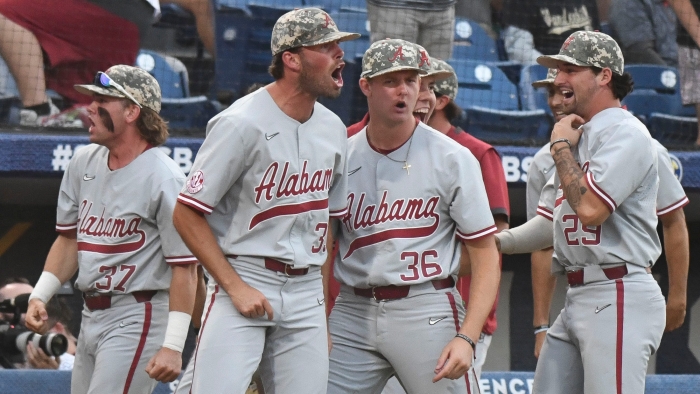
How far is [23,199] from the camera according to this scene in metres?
6.81

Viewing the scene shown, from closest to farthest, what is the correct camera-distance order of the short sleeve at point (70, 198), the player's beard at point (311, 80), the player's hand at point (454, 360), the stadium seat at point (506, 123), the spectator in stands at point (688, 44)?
the player's hand at point (454, 360) → the player's beard at point (311, 80) → the short sleeve at point (70, 198) → the stadium seat at point (506, 123) → the spectator in stands at point (688, 44)

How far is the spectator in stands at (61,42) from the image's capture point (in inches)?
259

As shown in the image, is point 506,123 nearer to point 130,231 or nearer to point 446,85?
point 446,85

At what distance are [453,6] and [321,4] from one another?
1001 millimetres

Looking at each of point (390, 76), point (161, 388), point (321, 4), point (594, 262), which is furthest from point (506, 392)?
point (321, 4)

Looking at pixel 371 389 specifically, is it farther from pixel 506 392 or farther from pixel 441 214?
pixel 506 392

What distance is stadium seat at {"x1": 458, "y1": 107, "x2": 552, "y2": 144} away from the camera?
7082mm

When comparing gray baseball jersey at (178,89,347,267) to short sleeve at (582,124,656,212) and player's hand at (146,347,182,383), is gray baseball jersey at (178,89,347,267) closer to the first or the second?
player's hand at (146,347,182,383)

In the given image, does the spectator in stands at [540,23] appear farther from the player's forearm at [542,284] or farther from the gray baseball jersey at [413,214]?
the gray baseball jersey at [413,214]

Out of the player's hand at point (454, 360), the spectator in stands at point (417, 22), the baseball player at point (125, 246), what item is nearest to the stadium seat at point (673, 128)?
the spectator in stands at point (417, 22)

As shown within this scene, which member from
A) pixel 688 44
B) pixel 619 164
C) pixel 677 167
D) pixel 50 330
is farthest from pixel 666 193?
pixel 688 44

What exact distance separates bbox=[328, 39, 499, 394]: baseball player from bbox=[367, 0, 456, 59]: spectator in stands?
141 inches

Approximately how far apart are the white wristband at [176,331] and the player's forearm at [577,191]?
4.26 feet

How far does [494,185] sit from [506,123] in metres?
2.97
